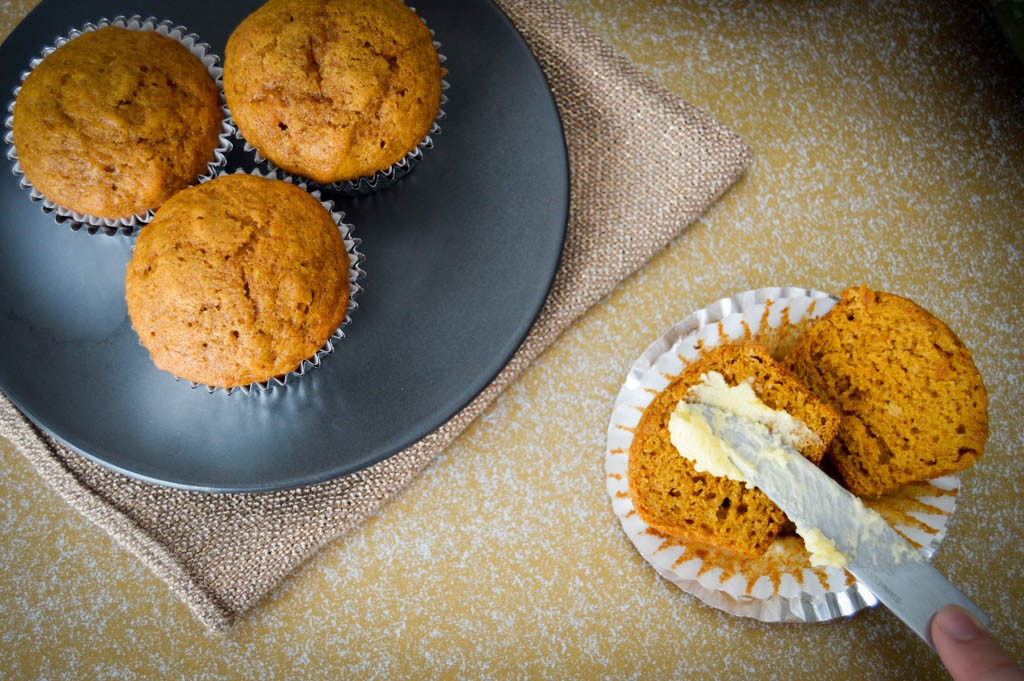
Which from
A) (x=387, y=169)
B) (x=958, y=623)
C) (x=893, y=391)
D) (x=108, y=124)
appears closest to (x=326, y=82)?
(x=387, y=169)

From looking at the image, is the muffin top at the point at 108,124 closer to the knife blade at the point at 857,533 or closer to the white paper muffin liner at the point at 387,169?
the white paper muffin liner at the point at 387,169

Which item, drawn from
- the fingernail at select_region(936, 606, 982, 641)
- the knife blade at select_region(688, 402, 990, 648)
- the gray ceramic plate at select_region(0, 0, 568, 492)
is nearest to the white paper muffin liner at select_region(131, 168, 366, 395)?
the gray ceramic plate at select_region(0, 0, 568, 492)

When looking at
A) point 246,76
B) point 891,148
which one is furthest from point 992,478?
point 246,76

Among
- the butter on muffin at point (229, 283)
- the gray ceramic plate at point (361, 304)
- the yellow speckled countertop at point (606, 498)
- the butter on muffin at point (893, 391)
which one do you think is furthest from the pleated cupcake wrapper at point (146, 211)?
the butter on muffin at point (893, 391)

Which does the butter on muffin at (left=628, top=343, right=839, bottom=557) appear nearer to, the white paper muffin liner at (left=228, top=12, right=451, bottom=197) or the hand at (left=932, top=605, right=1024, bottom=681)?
the hand at (left=932, top=605, right=1024, bottom=681)

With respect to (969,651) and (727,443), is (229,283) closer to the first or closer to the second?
(727,443)

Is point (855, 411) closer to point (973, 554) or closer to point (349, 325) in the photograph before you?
point (973, 554)
